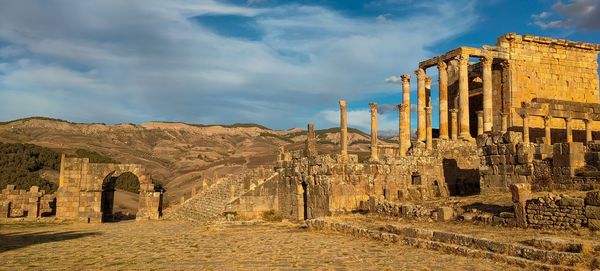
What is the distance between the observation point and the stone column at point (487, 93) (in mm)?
27125

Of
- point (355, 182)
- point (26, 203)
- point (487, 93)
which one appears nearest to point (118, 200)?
point (26, 203)

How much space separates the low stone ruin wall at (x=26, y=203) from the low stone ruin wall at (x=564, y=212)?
25.3m

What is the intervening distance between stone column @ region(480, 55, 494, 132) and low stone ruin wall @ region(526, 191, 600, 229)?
53.2 ft

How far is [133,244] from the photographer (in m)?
14.7

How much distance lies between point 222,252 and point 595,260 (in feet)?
25.7

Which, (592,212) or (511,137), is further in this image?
(511,137)

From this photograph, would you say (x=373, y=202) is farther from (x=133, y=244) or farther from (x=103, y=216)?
(x=103, y=216)

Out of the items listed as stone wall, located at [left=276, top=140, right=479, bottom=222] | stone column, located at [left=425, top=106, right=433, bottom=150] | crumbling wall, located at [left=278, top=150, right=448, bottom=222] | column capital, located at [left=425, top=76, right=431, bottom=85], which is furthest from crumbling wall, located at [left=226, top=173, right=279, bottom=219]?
column capital, located at [left=425, top=76, right=431, bottom=85]

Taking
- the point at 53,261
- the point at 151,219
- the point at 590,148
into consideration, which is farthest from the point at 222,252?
the point at 151,219

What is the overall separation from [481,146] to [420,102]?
12.7 metres

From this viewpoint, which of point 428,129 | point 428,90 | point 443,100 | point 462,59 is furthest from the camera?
point 428,90

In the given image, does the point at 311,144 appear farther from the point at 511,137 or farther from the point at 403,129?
the point at 511,137

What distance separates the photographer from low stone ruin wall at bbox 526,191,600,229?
407 inches

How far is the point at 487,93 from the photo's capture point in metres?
27.5
